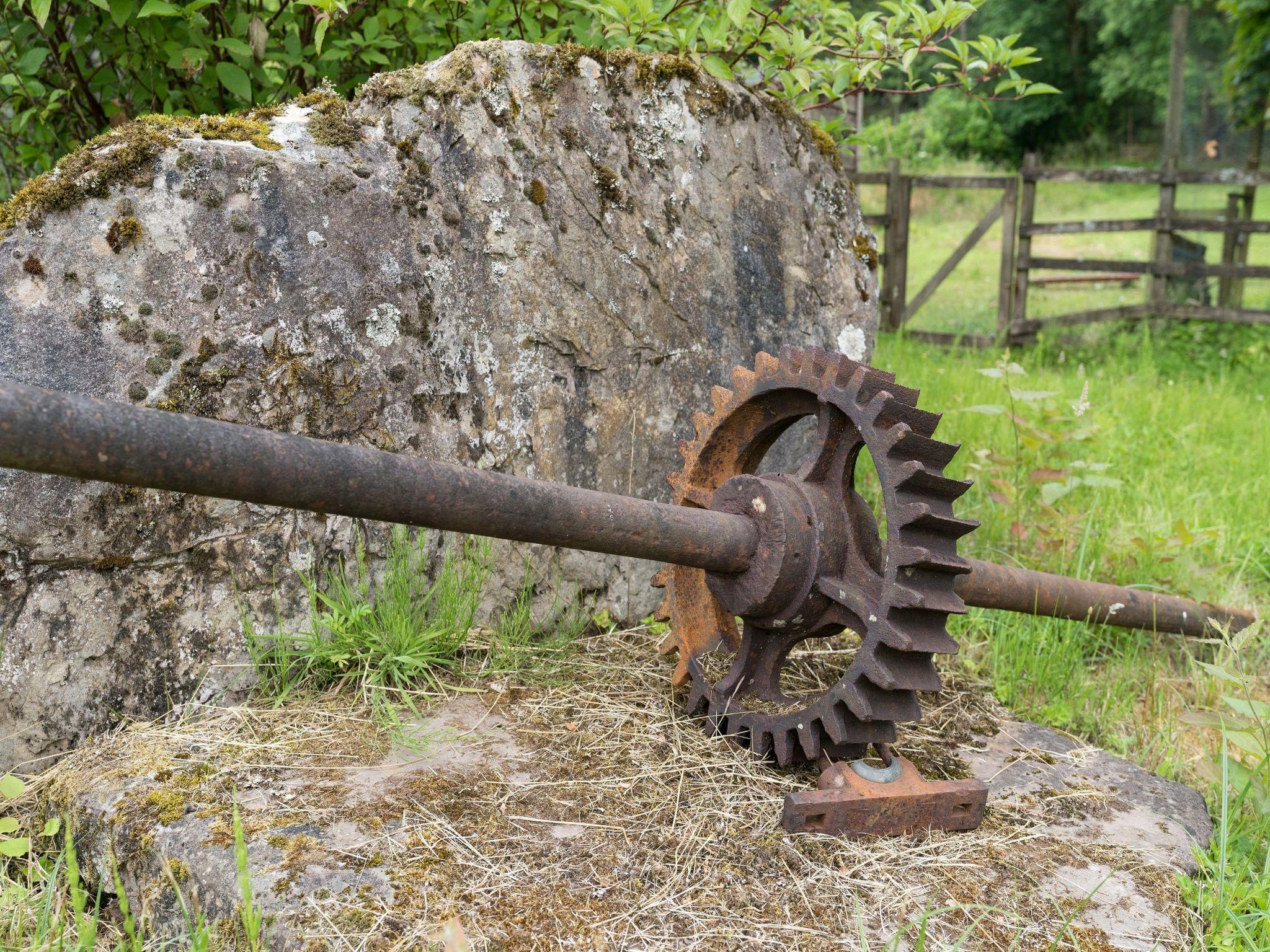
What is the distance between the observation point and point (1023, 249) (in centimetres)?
1097

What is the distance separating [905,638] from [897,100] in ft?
113

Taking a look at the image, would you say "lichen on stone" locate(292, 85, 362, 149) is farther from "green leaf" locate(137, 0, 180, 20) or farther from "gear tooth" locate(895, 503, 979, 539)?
"gear tooth" locate(895, 503, 979, 539)

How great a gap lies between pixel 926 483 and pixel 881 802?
0.71 metres

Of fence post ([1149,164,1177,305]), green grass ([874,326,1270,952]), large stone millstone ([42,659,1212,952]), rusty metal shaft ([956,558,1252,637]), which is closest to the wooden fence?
fence post ([1149,164,1177,305])

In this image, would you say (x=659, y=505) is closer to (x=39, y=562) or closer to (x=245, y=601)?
(x=245, y=601)

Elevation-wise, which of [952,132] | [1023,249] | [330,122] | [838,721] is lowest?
[838,721]

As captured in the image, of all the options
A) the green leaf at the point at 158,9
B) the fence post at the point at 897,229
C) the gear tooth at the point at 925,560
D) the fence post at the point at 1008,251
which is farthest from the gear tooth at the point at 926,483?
the fence post at the point at 1008,251

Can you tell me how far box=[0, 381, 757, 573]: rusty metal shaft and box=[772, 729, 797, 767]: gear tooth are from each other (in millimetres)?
427

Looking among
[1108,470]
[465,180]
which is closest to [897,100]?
[1108,470]

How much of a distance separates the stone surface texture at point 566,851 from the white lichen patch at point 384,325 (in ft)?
3.45

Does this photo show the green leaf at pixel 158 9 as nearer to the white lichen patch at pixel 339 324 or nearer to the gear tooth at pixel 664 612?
the white lichen patch at pixel 339 324

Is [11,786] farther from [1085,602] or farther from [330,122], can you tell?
[1085,602]

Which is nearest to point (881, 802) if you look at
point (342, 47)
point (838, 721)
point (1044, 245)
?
point (838, 721)

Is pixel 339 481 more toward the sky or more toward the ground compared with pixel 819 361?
more toward the ground
